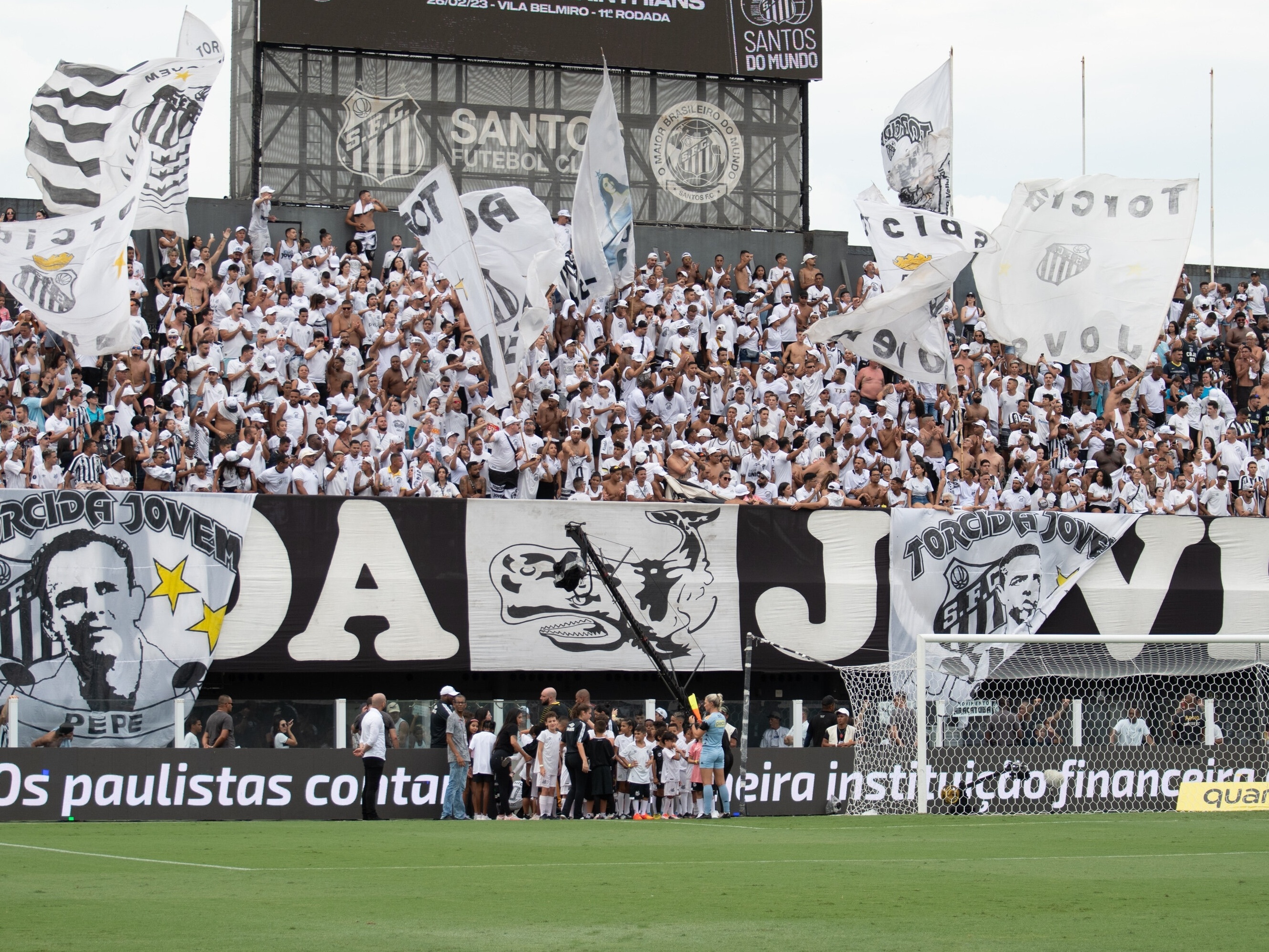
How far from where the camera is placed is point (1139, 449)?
29141 millimetres

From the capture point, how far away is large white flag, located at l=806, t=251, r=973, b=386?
2538cm

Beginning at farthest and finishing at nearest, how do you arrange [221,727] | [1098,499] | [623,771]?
1. [1098,499]
2. [623,771]
3. [221,727]

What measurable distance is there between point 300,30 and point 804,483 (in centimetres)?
1367

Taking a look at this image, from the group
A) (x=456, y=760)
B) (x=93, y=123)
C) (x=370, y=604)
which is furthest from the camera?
(x=93, y=123)

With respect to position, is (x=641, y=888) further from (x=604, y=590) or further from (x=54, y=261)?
(x=54, y=261)

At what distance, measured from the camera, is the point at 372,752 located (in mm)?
21312

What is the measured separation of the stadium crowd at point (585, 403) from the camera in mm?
24484

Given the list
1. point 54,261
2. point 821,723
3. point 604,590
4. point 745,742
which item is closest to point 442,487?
point 604,590

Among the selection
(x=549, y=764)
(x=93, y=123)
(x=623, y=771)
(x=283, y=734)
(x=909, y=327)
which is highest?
(x=93, y=123)

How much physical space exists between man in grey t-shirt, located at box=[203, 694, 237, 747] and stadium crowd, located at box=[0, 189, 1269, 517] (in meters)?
3.09

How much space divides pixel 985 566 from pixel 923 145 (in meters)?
9.68

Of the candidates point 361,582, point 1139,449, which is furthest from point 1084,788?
point 361,582

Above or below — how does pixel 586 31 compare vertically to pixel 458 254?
above

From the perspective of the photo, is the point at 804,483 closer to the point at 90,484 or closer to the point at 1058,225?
the point at 1058,225
